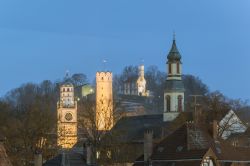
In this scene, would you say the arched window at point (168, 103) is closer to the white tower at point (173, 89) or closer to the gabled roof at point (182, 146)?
the white tower at point (173, 89)

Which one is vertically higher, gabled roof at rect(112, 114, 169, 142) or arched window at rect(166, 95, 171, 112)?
arched window at rect(166, 95, 171, 112)

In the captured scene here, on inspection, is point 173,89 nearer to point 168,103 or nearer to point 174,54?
point 168,103

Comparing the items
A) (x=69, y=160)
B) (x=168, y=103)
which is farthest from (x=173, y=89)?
(x=69, y=160)

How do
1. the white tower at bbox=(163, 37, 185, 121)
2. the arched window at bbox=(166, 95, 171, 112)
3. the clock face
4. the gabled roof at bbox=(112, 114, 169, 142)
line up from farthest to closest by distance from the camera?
the clock face
the arched window at bbox=(166, 95, 171, 112)
the white tower at bbox=(163, 37, 185, 121)
the gabled roof at bbox=(112, 114, 169, 142)

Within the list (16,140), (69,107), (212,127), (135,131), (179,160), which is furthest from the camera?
(69,107)

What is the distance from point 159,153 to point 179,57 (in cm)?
5537

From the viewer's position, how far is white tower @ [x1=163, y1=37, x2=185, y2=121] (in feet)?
440

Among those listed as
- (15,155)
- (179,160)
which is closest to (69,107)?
(15,155)

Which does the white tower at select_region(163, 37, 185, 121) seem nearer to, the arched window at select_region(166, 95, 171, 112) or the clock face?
the arched window at select_region(166, 95, 171, 112)

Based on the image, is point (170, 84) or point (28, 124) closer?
point (28, 124)

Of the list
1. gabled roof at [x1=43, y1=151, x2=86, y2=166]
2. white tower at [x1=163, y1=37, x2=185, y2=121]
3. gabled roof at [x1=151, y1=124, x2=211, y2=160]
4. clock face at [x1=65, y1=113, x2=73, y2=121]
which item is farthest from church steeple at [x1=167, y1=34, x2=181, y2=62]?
gabled roof at [x1=43, y1=151, x2=86, y2=166]

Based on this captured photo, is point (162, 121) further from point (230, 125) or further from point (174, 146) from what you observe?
point (174, 146)

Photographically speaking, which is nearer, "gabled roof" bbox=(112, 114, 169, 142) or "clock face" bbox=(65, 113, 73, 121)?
"gabled roof" bbox=(112, 114, 169, 142)

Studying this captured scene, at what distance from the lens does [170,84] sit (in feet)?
452
